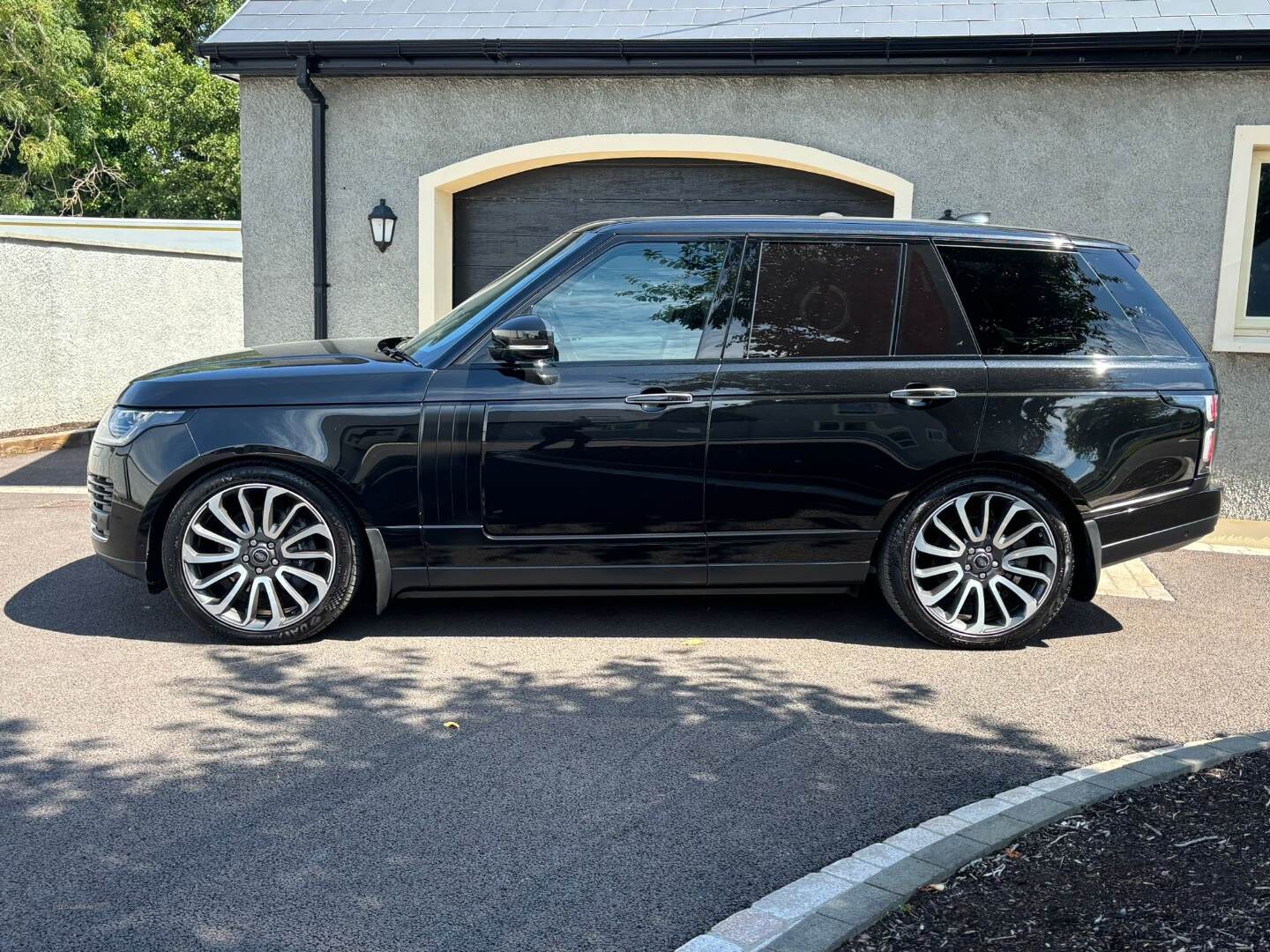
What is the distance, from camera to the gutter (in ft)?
29.7

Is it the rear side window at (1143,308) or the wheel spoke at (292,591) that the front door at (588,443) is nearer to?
the wheel spoke at (292,591)

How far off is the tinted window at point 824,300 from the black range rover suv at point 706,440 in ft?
0.04

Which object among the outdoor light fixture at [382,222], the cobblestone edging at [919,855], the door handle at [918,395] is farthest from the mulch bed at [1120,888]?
the outdoor light fixture at [382,222]

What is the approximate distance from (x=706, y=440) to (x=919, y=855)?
2.45m

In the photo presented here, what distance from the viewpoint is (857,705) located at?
5.02 m

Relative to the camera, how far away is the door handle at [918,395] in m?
5.67

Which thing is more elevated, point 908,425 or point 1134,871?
point 908,425

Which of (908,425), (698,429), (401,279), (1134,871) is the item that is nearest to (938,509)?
(908,425)

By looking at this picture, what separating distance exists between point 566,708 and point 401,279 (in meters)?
6.11

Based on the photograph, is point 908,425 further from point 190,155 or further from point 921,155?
point 190,155

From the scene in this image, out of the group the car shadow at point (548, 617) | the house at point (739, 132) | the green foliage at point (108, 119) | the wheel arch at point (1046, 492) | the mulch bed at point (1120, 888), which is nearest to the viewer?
the mulch bed at point (1120, 888)

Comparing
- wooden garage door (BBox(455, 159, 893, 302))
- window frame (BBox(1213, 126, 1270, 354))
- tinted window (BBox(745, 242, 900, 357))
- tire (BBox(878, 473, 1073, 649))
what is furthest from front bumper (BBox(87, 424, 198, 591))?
window frame (BBox(1213, 126, 1270, 354))

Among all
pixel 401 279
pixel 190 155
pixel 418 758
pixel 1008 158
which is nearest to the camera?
pixel 418 758

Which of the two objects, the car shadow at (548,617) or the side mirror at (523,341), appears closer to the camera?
the side mirror at (523,341)
